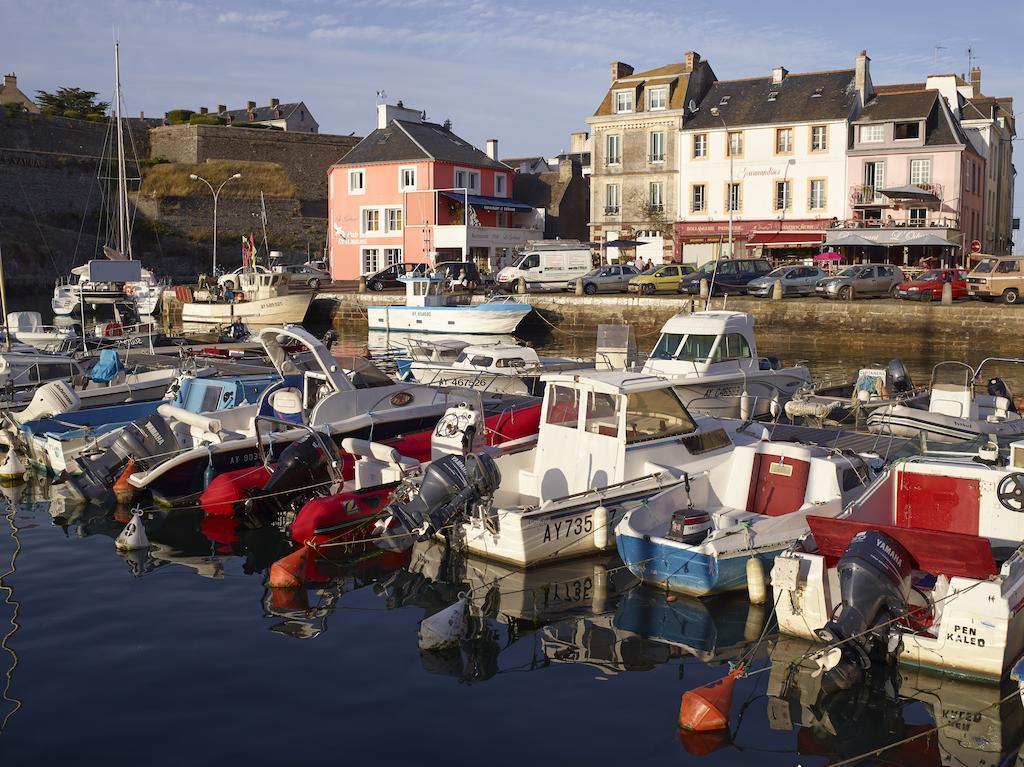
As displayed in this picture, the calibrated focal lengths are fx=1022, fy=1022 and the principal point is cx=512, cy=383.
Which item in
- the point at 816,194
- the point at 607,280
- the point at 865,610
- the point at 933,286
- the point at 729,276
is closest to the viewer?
the point at 865,610

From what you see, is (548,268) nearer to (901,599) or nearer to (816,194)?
(816,194)

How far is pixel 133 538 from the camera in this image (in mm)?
12375

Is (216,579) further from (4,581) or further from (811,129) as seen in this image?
(811,129)

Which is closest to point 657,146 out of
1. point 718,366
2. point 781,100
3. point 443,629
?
point 781,100

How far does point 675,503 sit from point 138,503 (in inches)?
308

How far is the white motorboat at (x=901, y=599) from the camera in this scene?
322 inches

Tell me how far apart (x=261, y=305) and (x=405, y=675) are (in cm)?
3418

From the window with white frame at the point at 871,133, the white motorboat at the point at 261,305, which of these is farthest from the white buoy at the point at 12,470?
the window with white frame at the point at 871,133

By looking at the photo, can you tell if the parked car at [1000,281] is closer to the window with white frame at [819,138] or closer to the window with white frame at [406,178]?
the window with white frame at [819,138]

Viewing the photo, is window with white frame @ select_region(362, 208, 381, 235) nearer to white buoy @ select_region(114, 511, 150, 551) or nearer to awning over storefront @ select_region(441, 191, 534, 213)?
awning over storefront @ select_region(441, 191, 534, 213)

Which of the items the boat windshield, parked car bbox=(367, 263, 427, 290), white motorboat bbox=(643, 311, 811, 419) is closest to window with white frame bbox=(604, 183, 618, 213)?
parked car bbox=(367, 263, 427, 290)

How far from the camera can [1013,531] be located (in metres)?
10.1

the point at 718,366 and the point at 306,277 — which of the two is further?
the point at 306,277

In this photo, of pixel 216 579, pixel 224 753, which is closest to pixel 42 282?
pixel 216 579
